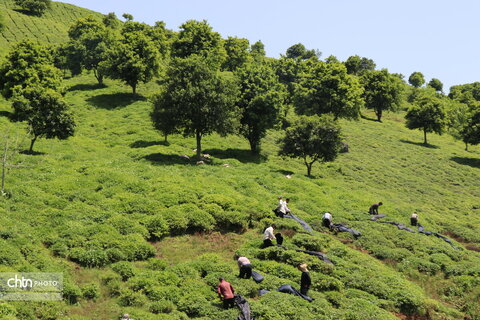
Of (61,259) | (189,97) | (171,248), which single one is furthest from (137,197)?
(189,97)

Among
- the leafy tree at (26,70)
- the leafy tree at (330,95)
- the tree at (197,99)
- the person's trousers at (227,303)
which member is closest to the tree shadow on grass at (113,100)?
the leafy tree at (26,70)

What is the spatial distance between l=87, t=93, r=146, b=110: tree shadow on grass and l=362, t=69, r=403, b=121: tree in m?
67.4

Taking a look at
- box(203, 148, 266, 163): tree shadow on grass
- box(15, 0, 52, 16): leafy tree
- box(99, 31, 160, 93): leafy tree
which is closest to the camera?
box(203, 148, 266, 163): tree shadow on grass

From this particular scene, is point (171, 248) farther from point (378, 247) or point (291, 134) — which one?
point (291, 134)

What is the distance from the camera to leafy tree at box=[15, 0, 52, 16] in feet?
485

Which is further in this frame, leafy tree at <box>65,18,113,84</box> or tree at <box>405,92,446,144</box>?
tree at <box>405,92,446,144</box>

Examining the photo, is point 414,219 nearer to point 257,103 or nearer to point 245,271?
point 245,271

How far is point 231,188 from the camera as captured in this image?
36719mm

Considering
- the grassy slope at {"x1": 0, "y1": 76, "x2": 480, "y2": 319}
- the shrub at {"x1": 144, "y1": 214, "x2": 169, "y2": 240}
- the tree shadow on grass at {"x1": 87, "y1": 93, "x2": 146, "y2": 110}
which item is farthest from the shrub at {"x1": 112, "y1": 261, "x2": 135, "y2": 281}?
the tree shadow on grass at {"x1": 87, "y1": 93, "x2": 146, "y2": 110}

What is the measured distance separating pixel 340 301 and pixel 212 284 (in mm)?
7338

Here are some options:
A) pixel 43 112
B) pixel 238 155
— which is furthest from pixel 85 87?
pixel 238 155

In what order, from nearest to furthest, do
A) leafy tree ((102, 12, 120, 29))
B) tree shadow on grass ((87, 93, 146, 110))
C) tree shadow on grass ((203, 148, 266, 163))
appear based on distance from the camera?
tree shadow on grass ((203, 148, 266, 163)) → tree shadow on grass ((87, 93, 146, 110)) → leafy tree ((102, 12, 120, 29))

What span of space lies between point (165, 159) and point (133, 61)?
1301 inches

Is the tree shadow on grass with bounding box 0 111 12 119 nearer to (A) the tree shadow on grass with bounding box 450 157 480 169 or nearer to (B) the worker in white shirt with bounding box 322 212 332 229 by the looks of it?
(B) the worker in white shirt with bounding box 322 212 332 229
